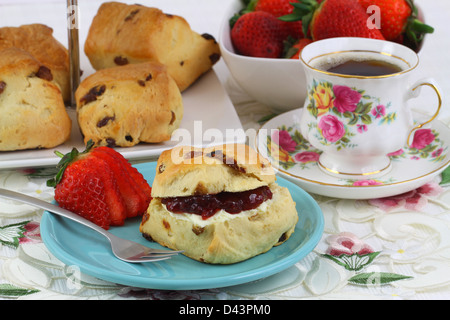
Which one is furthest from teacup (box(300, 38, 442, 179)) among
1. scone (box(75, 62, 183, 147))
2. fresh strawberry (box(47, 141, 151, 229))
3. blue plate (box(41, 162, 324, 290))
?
fresh strawberry (box(47, 141, 151, 229))

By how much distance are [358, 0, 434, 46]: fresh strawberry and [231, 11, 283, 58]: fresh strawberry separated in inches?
8.9

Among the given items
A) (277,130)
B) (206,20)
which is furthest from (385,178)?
(206,20)

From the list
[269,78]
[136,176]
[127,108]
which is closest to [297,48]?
[269,78]

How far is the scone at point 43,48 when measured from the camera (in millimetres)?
1543

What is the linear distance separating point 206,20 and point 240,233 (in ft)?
4.60

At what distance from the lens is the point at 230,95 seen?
5.93 ft

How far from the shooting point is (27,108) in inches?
53.8

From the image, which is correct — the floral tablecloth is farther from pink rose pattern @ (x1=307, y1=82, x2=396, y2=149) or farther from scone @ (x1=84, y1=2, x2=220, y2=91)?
scone @ (x1=84, y1=2, x2=220, y2=91)

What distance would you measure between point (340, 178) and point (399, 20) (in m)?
0.51

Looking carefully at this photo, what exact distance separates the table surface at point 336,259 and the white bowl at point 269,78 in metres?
0.36

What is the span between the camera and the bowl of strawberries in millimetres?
1490

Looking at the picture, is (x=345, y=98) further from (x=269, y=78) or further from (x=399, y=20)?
(x=399, y=20)

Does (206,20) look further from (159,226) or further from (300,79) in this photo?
(159,226)

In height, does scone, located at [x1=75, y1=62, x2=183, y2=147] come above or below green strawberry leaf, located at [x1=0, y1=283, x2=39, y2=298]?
above
